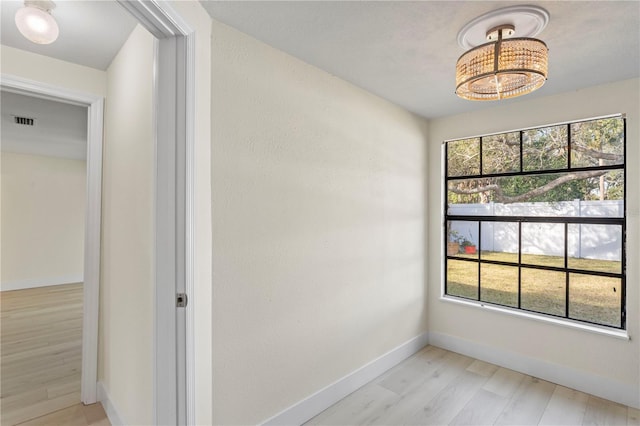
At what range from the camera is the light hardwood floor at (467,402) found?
6.81ft

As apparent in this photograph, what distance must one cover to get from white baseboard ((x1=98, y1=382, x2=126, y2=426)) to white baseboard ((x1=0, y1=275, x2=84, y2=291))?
5.04 m

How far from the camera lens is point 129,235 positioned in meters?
1.79

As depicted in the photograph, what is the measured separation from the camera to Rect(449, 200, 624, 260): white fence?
239cm

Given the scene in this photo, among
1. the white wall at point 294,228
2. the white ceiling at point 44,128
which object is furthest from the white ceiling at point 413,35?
the white ceiling at point 44,128

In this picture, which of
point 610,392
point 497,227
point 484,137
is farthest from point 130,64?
point 610,392

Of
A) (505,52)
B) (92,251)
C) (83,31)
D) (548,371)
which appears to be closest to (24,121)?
(92,251)

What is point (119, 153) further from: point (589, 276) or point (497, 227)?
point (589, 276)

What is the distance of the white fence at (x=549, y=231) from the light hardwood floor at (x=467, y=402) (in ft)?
3.60

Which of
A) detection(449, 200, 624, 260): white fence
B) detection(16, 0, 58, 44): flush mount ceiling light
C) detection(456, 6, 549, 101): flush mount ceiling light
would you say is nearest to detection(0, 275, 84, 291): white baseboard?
detection(16, 0, 58, 44): flush mount ceiling light

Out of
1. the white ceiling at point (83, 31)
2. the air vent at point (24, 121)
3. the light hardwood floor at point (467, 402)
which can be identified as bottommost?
the light hardwood floor at point (467, 402)

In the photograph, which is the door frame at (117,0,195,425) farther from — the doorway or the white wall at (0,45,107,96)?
the doorway

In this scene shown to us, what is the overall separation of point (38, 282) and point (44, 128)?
350 centimetres

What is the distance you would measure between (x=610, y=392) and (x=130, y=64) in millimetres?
4043

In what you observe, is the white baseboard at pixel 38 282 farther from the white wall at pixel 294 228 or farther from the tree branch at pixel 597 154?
the tree branch at pixel 597 154
